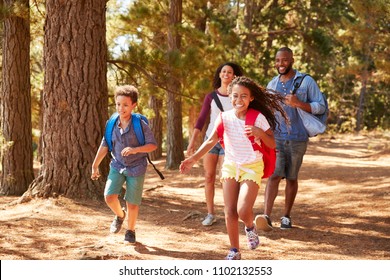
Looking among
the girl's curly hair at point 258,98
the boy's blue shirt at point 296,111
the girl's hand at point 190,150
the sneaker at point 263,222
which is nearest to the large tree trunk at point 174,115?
the boy's blue shirt at point 296,111

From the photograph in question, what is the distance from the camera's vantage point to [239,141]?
523cm

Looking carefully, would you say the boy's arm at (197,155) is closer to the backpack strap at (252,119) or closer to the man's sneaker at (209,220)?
the backpack strap at (252,119)

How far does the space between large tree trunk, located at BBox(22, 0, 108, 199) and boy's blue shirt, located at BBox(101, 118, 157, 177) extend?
251 centimetres

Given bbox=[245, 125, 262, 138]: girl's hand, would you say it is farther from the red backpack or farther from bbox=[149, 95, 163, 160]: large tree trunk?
bbox=[149, 95, 163, 160]: large tree trunk

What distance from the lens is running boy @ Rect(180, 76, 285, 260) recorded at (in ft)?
16.8

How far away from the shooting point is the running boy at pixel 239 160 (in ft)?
16.8

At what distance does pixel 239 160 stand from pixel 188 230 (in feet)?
7.17

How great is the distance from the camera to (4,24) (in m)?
11.6

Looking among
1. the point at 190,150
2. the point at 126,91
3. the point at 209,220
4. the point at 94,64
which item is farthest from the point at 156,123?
the point at 126,91

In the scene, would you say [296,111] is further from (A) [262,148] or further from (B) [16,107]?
→ (B) [16,107]

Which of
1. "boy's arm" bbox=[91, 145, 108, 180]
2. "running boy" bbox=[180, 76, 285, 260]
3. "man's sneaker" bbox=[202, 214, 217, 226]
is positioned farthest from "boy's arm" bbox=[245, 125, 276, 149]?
"man's sneaker" bbox=[202, 214, 217, 226]

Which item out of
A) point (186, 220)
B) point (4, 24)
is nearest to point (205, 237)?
point (186, 220)

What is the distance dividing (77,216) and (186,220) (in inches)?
55.1

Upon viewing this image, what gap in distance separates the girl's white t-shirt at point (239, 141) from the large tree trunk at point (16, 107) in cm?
730
